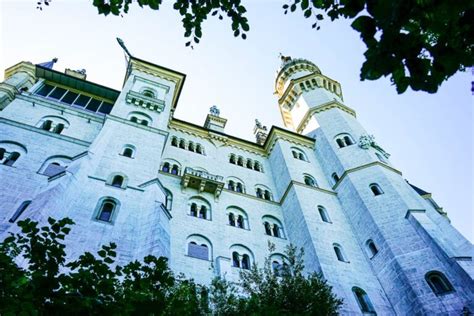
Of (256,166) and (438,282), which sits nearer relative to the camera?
(438,282)

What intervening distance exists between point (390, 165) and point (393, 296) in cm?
1038

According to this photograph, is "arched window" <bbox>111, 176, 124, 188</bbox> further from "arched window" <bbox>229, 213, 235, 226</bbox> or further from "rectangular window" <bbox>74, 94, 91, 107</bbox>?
"rectangular window" <bbox>74, 94, 91, 107</bbox>

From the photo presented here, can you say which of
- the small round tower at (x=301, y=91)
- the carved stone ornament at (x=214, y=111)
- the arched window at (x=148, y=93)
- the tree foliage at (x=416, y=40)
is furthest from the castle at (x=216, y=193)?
the tree foliage at (x=416, y=40)

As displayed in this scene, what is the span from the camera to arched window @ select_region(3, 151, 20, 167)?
15211 mm

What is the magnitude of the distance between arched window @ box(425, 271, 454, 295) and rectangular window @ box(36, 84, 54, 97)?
2517 centimetres

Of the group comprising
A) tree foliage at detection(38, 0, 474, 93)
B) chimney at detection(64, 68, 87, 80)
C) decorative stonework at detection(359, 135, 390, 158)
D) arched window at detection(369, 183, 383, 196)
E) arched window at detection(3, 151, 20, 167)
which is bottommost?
tree foliage at detection(38, 0, 474, 93)

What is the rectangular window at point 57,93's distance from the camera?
76.5 ft

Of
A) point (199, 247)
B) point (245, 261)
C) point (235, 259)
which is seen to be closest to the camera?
point (199, 247)

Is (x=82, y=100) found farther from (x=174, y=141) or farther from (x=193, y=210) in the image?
(x=193, y=210)

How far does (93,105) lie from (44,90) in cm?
346

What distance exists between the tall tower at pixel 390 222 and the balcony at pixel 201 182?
854cm

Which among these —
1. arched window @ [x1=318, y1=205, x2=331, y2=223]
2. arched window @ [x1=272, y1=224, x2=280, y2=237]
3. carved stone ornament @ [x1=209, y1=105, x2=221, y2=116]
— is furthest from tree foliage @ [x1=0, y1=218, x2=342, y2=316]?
carved stone ornament @ [x1=209, y1=105, x2=221, y2=116]

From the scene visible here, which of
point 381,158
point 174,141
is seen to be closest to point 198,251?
point 174,141

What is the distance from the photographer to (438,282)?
1513 centimetres
